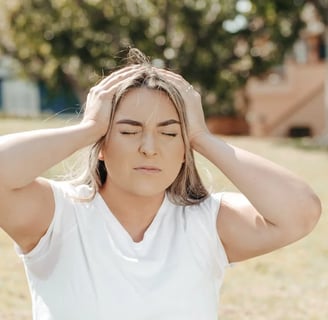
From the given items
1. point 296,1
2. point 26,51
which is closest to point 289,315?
point 296,1

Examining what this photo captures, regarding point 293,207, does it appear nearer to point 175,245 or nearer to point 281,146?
point 175,245

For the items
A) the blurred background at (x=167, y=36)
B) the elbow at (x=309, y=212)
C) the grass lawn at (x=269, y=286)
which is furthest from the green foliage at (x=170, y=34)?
the elbow at (x=309, y=212)

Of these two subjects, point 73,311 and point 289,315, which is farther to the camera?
point 289,315

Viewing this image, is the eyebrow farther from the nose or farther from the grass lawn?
the grass lawn

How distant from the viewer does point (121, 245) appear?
2.44m

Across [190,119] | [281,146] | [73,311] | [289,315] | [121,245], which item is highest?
[190,119]

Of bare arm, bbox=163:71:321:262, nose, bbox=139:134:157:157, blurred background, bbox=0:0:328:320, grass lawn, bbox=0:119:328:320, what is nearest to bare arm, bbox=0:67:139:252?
nose, bbox=139:134:157:157

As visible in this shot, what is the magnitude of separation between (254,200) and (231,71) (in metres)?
24.5

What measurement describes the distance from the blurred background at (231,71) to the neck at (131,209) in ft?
7.81

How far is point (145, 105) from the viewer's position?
2459 mm

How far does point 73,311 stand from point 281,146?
48.1ft

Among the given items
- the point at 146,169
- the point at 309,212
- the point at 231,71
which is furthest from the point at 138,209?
the point at 231,71

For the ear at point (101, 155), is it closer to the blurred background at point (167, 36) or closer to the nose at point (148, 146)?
the nose at point (148, 146)

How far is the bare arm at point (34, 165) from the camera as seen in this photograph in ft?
7.77
